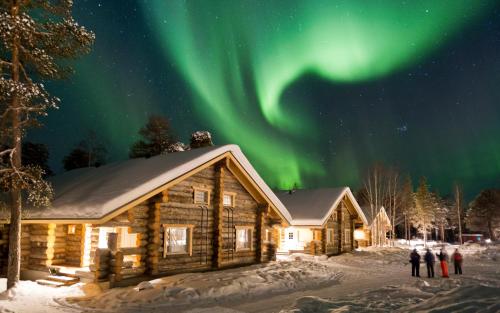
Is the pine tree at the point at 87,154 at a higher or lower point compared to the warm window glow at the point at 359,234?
higher

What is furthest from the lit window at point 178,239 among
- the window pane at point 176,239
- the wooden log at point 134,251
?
the wooden log at point 134,251

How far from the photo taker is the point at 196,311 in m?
10.7

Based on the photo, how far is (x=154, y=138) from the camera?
43625mm

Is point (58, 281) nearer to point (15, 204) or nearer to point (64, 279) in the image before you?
point (64, 279)

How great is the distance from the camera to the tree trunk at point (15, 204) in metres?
13.9

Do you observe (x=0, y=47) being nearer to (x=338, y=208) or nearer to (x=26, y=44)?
(x=26, y=44)

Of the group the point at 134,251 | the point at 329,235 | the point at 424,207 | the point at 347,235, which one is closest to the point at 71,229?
the point at 134,251

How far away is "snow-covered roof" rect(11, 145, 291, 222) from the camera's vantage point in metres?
15.0

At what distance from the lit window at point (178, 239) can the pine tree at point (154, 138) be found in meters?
24.9

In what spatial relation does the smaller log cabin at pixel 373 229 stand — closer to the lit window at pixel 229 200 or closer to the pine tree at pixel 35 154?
the lit window at pixel 229 200

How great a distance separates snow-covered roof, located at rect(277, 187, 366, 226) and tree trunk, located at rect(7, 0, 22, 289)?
2266cm

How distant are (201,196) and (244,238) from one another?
15.0ft

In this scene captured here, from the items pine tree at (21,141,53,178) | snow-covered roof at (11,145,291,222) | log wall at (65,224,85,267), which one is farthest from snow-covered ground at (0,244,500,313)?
pine tree at (21,141,53,178)

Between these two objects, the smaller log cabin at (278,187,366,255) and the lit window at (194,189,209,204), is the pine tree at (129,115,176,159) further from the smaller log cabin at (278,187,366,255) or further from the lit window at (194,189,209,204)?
the lit window at (194,189,209,204)
